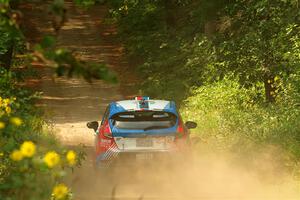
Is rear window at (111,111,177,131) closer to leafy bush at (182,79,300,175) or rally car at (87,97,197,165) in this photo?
rally car at (87,97,197,165)

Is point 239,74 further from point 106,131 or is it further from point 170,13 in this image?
point 170,13

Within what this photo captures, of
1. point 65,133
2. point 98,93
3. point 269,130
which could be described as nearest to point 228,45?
point 269,130

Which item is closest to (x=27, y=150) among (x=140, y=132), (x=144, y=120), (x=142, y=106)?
(x=140, y=132)

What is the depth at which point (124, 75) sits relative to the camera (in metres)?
33.8

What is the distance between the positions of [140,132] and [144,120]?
318 mm

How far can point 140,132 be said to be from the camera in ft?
42.2

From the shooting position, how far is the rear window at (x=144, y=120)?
13.0 metres

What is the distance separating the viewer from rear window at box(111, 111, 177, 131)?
13.0 meters

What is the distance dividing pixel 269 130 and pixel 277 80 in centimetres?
352

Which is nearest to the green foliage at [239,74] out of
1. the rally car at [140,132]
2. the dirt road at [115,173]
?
the dirt road at [115,173]

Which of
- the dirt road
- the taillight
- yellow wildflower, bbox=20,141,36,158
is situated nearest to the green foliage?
the dirt road

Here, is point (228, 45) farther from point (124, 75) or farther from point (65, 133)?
point (124, 75)

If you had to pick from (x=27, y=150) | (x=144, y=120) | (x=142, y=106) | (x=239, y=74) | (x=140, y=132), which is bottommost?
Answer: (x=239, y=74)

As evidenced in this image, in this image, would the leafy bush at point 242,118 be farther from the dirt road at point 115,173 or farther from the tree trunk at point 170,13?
the tree trunk at point 170,13
